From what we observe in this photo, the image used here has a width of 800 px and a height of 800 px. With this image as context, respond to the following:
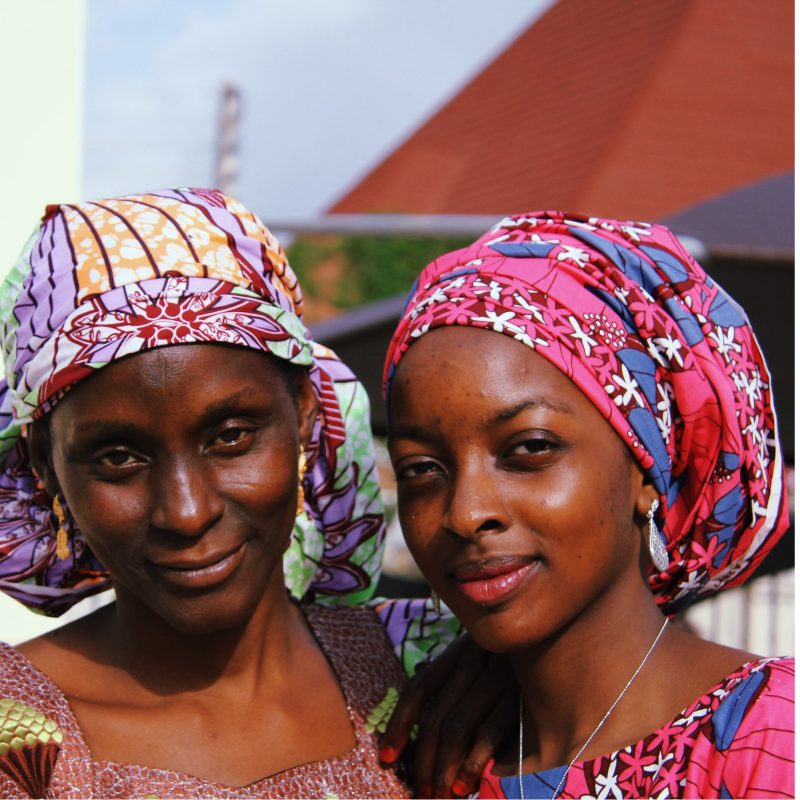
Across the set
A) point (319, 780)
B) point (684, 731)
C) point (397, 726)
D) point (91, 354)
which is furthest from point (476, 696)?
point (91, 354)

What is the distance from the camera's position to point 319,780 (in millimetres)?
2066

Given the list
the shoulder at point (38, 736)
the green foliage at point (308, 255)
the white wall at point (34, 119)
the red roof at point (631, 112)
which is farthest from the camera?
the green foliage at point (308, 255)

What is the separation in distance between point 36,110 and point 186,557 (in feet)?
8.59

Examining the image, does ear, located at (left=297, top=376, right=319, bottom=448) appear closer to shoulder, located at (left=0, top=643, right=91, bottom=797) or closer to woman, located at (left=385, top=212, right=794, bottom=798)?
woman, located at (left=385, top=212, right=794, bottom=798)

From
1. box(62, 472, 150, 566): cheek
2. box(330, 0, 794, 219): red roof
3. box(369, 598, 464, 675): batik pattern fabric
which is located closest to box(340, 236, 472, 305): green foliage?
box(330, 0, 794, 219): red roof

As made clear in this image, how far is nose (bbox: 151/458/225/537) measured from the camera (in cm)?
186

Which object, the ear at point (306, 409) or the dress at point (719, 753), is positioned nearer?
the dress at point (719, 753)

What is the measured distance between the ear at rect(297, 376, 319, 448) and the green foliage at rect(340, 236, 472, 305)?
14.6m

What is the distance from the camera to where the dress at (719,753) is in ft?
5.22

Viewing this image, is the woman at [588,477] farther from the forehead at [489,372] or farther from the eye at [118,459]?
the eye at [118,459]

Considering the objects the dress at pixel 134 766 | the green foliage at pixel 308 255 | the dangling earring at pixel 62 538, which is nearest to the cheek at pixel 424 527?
the dress at pixel 134 766

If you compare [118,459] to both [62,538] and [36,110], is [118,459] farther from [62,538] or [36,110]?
[36,110]

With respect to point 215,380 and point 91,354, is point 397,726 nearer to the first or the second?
point 215,380

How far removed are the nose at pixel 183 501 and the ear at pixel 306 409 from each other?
0.38 metres
